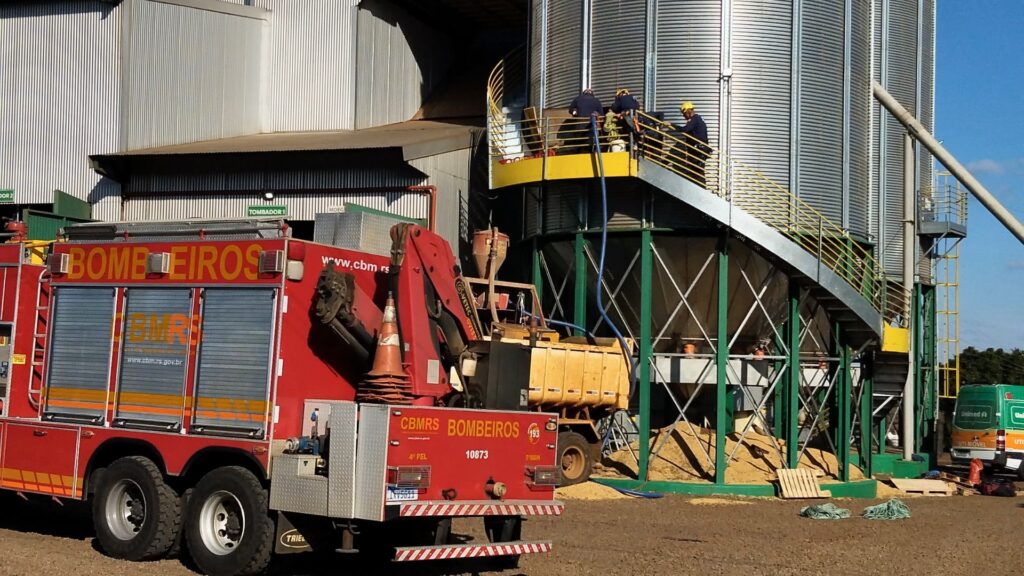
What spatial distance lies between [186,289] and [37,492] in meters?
3.17

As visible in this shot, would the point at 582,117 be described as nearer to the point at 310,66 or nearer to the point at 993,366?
the point at 310,66

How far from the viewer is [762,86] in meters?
24.9

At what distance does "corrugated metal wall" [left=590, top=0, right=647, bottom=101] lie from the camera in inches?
995

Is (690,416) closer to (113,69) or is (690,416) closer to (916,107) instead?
(916,107)

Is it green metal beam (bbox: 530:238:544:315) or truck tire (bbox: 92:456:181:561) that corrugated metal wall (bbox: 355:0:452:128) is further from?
truck tire (bbox: 92:456:181:561)

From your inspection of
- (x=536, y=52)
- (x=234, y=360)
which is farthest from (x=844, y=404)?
(x=234, y=360)

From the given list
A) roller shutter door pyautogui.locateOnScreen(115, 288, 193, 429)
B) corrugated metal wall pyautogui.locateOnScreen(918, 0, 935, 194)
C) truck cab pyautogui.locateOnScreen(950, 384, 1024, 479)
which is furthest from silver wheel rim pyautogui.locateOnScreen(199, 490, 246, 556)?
corrugated metal wall pyautogui.locateOnScreen(918, 0, 935, 194)

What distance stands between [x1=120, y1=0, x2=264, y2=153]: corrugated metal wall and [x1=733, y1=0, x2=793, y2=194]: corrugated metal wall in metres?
14.4

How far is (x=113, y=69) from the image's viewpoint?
32062mm

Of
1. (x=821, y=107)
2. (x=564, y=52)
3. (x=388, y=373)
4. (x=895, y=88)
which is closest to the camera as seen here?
(x=388, y=373)

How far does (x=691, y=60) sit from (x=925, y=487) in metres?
10.7

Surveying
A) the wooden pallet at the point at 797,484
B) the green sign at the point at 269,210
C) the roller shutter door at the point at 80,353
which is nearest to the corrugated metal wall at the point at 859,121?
the wooden pallet at the point at 797,484

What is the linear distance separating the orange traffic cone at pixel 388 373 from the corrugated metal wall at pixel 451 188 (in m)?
14.9

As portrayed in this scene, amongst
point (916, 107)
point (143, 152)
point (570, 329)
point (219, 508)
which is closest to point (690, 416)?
point (570, 329)
